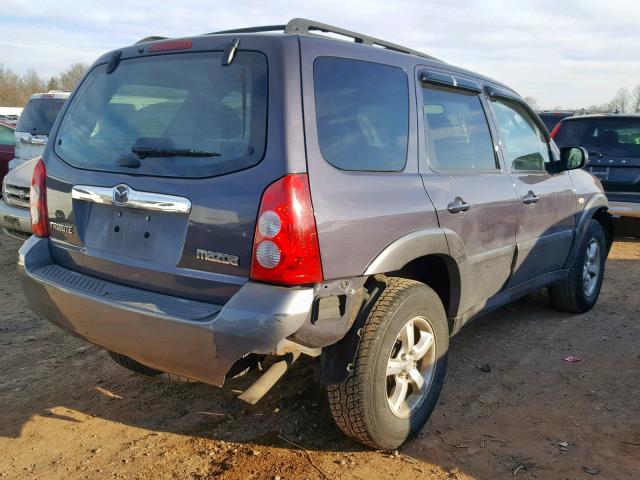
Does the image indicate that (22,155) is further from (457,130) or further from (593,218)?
(593,218)

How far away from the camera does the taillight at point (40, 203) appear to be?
3.00 m

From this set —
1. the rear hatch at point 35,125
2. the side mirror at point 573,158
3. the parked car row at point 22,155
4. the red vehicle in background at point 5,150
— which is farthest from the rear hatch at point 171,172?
the red vehicle in background at point 5,150

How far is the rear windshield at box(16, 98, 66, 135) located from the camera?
8.76 metres

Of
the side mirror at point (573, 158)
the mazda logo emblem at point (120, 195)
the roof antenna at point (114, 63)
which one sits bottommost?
the mazda logo emblem at point (120, 195)

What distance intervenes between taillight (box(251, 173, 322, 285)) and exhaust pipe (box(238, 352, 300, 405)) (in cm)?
40

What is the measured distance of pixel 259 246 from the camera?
2303mm

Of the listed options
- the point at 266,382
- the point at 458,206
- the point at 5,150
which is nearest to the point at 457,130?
the point at 458,206

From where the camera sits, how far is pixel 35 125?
348 inches

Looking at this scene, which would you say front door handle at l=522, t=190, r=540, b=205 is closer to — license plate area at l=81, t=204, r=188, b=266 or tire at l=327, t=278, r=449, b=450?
tire at l=327, t=278, r=449, b=450

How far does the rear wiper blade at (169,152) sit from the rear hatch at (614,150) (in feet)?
22.4

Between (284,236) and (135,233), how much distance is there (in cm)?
76

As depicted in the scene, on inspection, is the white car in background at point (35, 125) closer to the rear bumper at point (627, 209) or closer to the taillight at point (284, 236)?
the taillight at point (284, 236)

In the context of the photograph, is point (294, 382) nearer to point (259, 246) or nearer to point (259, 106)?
point (259, 246)

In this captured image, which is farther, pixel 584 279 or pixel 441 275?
pixel 584 279
